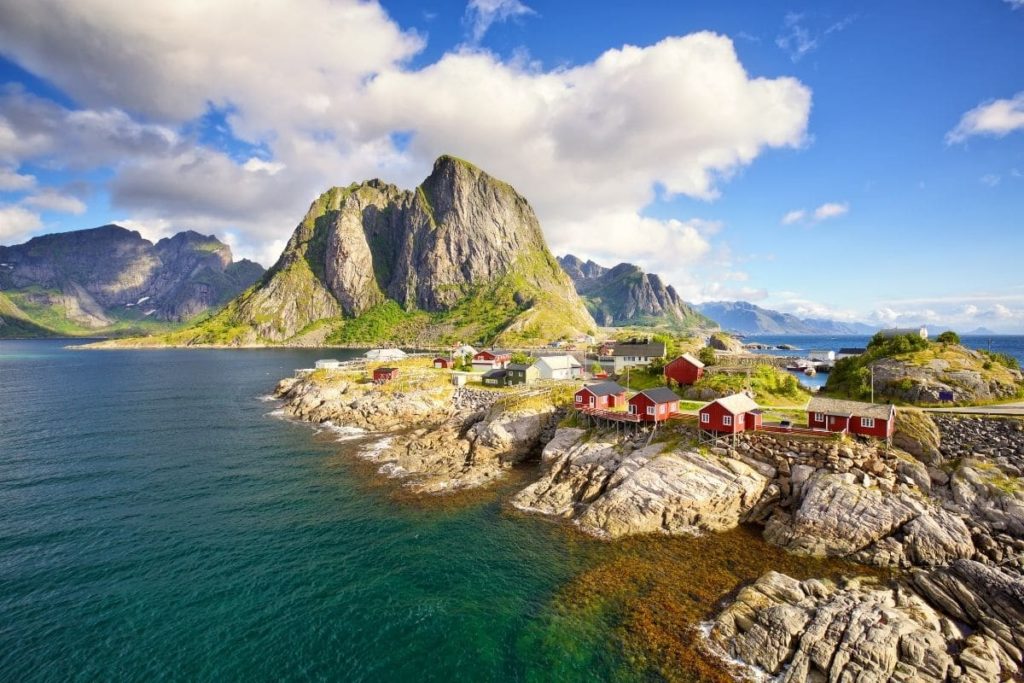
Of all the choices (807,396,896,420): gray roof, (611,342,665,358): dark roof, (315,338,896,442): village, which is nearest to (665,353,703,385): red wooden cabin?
(315,338,896,442): village

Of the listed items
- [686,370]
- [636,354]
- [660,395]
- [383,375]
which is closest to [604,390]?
[660,395]

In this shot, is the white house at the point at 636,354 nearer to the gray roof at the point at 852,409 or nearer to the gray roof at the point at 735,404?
the gray roof at the point at 735,404

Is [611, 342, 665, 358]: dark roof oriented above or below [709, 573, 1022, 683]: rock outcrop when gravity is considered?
above

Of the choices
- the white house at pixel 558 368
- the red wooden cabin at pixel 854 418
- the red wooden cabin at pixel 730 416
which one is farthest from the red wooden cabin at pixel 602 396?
the white house at pixel 558 368

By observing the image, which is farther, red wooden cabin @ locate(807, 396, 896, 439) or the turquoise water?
red wooden cabin @ locate(807, 396, 896, 439)

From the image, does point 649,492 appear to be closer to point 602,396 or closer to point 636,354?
point 602,396

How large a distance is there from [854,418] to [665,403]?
17.3 metres

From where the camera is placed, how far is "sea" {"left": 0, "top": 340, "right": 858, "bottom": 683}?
23953 millimetres

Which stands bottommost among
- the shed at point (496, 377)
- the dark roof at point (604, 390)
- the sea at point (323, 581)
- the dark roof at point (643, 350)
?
the sea at point (323, 581)

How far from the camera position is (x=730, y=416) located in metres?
45.1

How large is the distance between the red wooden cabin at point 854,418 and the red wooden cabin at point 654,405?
13539 millimetres

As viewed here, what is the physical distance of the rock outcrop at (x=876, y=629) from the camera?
21562 mm

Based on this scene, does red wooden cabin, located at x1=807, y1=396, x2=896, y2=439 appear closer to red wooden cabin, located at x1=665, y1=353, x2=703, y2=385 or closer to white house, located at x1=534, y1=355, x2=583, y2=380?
red wooden cabin, located at x1=665, y1=353, x2=703, y2=385

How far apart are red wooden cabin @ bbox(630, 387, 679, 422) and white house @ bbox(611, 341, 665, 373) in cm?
4339
